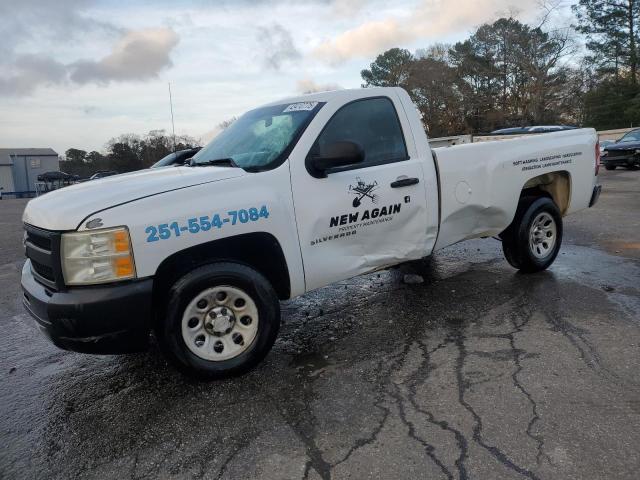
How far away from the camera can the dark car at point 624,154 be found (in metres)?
19.4

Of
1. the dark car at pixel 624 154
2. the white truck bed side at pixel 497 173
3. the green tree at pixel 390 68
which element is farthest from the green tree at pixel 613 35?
the white truck bed side at pixel 497 173

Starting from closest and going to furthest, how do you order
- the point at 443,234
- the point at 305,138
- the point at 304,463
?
the point at 304,463
the point at 305,138
the point at 443,234

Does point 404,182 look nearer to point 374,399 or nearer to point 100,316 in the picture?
point 374,399

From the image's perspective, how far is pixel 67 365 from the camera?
415 cm

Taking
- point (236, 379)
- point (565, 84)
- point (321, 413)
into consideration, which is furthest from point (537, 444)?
point (565, 84)

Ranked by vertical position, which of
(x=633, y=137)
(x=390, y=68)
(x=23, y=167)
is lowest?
(x=633, y=137)

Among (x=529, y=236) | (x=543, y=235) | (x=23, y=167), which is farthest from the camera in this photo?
(x=23, y=167)

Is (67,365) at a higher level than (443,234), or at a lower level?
lower

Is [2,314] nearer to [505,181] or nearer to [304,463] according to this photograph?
[304,463]

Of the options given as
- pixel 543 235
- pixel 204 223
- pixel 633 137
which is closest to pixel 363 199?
pixel 204 223

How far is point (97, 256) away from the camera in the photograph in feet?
10.1

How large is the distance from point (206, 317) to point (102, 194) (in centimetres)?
106

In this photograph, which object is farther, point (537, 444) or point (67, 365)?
point (67, 365)

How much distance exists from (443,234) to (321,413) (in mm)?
2311
